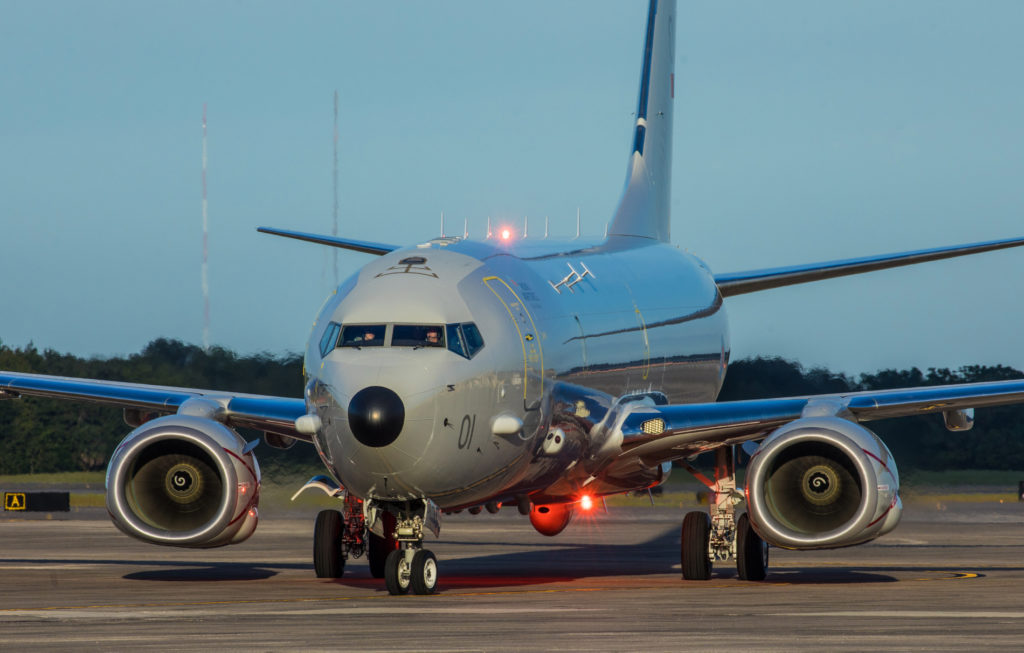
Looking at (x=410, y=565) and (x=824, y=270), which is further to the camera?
(x=824, y=270)

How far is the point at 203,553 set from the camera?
93.9ft

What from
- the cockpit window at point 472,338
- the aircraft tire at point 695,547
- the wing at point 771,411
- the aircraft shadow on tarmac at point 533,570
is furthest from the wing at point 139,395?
the aircraft tire at point 695,547

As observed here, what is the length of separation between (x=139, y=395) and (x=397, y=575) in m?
6.18

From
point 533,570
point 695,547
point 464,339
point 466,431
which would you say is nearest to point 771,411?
point 695,547

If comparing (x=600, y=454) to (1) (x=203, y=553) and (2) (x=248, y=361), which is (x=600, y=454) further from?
(2) (x=248, y=361)

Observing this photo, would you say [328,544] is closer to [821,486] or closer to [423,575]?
[423,575]

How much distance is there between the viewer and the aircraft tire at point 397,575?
60.6ft

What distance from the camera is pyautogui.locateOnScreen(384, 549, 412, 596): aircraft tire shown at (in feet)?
60.6

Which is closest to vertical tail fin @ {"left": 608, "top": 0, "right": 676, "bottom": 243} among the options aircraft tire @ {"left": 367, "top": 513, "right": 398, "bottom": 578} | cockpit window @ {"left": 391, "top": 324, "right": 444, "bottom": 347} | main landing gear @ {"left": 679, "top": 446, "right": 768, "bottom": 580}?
main landing gear @ {"left": 679, "top": 446, "right": 768, "bottom": 580}

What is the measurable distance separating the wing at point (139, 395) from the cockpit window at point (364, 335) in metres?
4.51

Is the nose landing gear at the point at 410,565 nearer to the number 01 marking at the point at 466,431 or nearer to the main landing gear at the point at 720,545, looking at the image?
the number 01 marking at the point at 466,431

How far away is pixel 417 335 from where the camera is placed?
693 inches

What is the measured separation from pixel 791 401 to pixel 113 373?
2267 centimetres

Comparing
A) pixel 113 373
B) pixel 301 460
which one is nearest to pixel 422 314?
pixel 301 460
